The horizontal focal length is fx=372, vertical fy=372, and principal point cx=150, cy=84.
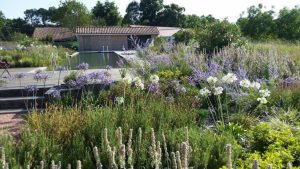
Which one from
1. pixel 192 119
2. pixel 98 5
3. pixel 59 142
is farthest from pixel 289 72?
pixel 98 5

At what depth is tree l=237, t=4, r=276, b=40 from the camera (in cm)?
2638

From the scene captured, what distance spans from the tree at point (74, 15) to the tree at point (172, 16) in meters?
14.4

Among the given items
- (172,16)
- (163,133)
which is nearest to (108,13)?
(172,16)

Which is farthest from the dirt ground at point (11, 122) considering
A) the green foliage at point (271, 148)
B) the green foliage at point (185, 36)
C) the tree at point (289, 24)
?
the tree at point (289, 24)

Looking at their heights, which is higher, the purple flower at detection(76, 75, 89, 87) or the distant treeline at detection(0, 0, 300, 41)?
the distant treeline at detection(0, 0, 300, 41)

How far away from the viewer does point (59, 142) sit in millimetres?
4301

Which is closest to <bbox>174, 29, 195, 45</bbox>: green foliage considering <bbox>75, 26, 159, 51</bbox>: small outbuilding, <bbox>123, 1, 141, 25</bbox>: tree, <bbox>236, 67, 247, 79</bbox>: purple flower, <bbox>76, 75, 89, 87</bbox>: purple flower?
<bbox>75, 26, 159, 51</bbox>: small outbuilding

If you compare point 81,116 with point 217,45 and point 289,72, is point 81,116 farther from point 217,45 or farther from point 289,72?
point 217,45

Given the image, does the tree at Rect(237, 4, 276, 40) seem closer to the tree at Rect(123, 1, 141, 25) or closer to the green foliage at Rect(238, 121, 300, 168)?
the green foliage at Rect(238, 121, 300, 168)

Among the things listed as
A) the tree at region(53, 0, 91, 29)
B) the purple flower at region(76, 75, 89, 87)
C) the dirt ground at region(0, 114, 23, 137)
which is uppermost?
the tree at region(53, 0, 91, 29)

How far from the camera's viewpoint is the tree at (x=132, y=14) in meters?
68.7

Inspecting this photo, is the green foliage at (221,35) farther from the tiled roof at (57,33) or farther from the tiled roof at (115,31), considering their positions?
the tiled roof at (57,33)

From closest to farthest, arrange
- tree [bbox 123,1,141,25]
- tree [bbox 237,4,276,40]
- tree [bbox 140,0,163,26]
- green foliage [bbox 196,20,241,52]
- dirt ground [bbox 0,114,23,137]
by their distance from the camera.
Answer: dirt ground [bbox 0,114,23,137], green foliage [bbox 196,20,241,52], tree [bbox 237,4,276,40], tree [bbox 140,0,163,26], tree [bbox 123,1,141,25]

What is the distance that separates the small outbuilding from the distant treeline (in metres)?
7.43
